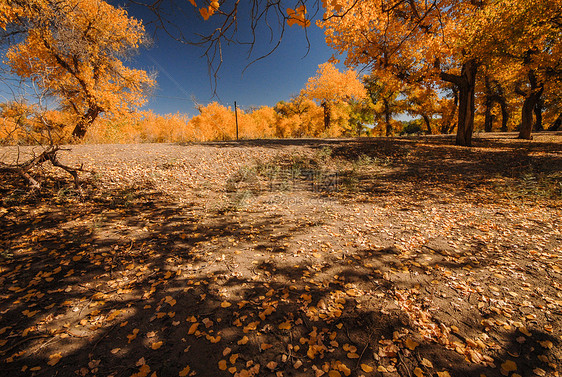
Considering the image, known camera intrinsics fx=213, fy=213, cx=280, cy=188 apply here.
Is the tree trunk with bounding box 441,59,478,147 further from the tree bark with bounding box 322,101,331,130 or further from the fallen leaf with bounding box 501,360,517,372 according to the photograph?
the tree bark with bounding box 322,101,331,130

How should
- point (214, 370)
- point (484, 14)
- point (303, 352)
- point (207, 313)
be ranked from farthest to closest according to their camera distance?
point (484, 14), point (207, 313), point (303, 352), point (214, 370)

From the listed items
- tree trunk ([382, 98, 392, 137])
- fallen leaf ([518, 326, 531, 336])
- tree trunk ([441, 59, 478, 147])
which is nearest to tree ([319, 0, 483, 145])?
tree trunk ([441, 59, 478, 147])

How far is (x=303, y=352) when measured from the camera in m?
2.42

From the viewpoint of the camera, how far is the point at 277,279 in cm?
360

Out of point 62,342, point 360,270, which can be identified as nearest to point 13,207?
point 62,342

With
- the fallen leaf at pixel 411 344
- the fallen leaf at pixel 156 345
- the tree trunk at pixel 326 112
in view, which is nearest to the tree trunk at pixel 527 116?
the tree trunk at pixel 326 112

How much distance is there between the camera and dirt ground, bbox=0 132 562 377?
2344 millimetres

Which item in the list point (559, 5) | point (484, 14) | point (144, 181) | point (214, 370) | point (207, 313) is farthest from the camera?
point (484, 14)

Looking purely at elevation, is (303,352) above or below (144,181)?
below

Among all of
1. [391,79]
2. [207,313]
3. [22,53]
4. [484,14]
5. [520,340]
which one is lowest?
[520,340]

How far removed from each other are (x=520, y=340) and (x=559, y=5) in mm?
14366

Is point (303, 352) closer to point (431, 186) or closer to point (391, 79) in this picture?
point (431, 186)

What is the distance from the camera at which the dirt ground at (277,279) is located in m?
2.34

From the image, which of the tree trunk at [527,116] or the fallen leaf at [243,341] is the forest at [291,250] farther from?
the tree trunk at [527,116]
